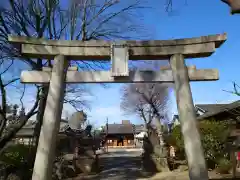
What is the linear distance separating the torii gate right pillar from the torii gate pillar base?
3.28m

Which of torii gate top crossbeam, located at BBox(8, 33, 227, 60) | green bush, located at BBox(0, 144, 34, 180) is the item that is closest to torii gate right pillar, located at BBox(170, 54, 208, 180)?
torii gate top crossbeam, located at BBox(8, 33, 227, 60)

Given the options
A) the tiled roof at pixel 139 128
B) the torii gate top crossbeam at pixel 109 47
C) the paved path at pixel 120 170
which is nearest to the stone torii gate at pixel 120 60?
the torii gate top crossbeam at pixel 109 47

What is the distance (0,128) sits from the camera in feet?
45.1

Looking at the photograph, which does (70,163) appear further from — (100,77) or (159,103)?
(159,103)

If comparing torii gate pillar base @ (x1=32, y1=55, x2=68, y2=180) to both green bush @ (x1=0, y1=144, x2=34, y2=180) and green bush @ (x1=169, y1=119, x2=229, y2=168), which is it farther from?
green bush @ (x1=169, y1=119, x2=229, y2=168)

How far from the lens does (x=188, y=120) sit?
23.5 feet

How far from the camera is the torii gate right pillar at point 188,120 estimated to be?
6711 mm

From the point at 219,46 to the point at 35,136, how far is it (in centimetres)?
1059

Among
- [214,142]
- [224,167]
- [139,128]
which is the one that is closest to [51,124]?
[224,167]

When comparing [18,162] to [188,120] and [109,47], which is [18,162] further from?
[188,120]

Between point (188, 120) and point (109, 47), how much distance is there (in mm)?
3047

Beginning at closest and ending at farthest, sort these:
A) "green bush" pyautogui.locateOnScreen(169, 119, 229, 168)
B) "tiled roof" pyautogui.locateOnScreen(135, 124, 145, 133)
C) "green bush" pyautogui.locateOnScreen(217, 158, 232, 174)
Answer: "green bush" pyautogui.locateOnScreen(217, 158, 232, 174), "green bush" pyautogui.locateOnScreen(169, 119, 229, 168), "tiled roof" pyautogui.locateOnScreen(135, 124, 145, 133)

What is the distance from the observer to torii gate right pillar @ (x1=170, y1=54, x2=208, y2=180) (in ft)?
22.0

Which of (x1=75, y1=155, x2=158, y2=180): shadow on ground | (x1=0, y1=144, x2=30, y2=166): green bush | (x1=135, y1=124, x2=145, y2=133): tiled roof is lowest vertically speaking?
(x1=75, y1=155, x2=158, y2=180): shadow on ground
